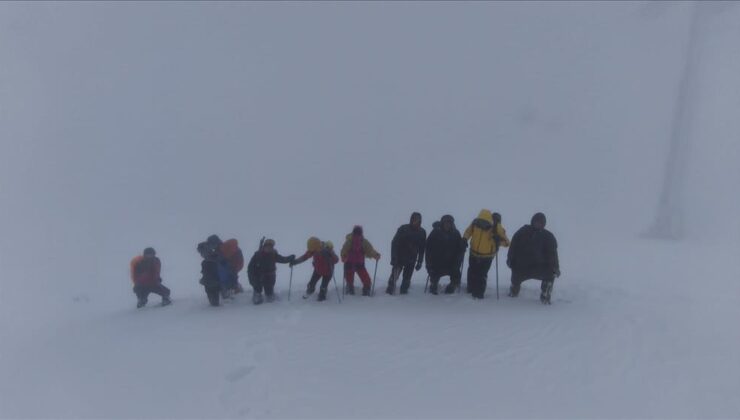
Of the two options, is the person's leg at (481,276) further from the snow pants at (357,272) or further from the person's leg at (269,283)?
the person's leg at (269,283)

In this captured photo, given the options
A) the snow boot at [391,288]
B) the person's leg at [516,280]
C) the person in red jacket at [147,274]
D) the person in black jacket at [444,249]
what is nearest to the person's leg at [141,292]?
the person in red jacket at [147,274]

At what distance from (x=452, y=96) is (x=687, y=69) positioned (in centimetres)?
3247

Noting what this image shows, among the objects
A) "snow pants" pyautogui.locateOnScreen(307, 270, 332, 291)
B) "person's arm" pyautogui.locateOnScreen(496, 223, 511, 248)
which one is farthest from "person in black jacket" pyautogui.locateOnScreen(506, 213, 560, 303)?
"snow pants" pyautogui.locateOnScreen(307, 270, 332, 291)

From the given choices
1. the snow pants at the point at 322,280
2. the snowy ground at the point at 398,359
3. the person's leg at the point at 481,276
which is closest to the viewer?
the snowy ground at the point at 398,359

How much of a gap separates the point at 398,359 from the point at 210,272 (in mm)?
4437

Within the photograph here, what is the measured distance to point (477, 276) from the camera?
32.9ft

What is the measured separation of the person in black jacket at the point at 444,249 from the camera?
9.94 m

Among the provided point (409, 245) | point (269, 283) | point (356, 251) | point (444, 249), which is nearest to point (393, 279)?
point (409, 245)

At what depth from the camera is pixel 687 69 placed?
70.7 ft

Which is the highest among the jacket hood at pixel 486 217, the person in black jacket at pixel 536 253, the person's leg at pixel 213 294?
the jacket hood at pixel 486 217

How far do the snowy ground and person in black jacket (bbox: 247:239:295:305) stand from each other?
37 centimetres

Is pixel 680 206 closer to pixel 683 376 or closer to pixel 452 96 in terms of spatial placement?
pixel 683 376

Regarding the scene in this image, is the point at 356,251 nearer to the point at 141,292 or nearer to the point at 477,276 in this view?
the point at 477,276

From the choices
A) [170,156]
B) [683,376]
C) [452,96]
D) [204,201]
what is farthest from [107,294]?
[452,96]
